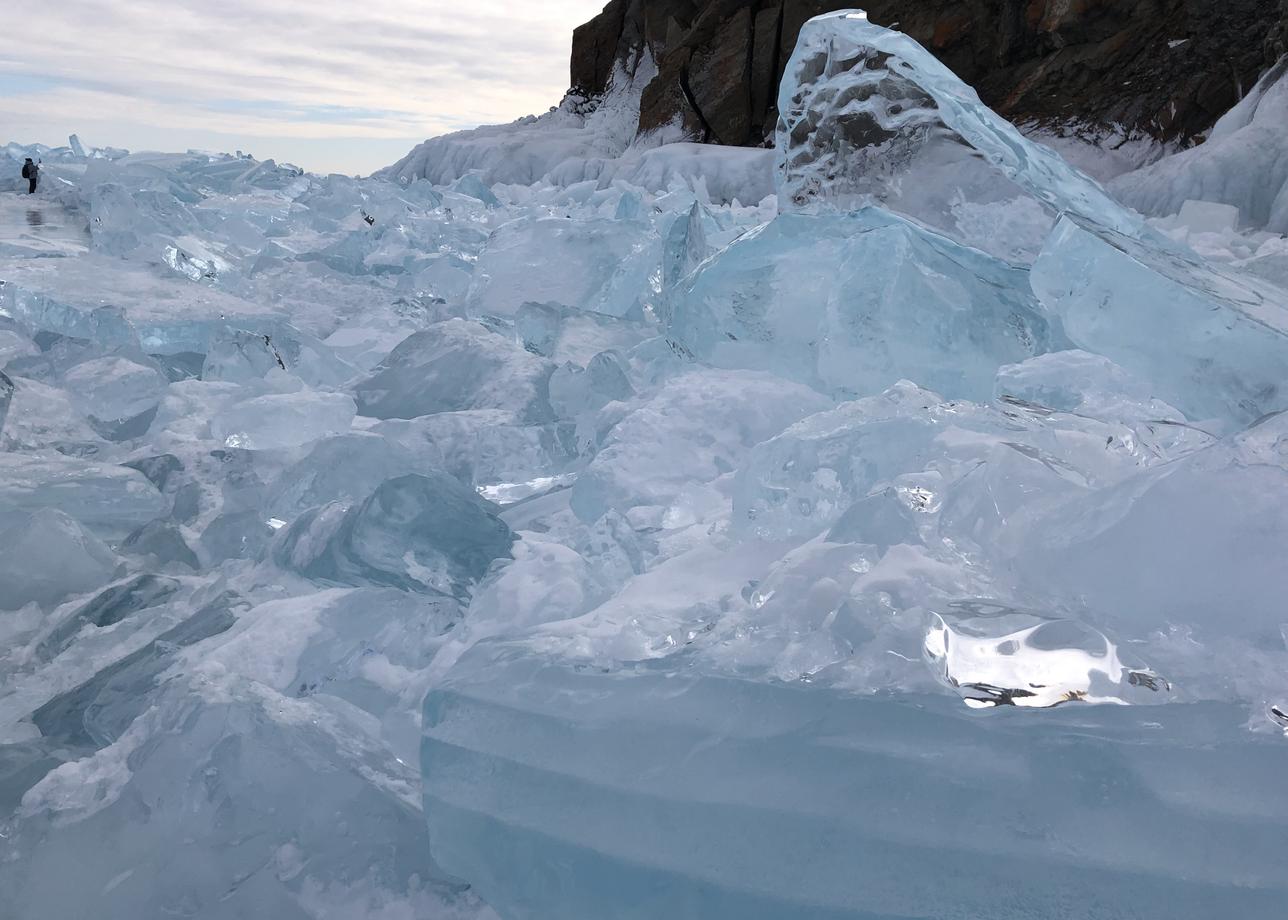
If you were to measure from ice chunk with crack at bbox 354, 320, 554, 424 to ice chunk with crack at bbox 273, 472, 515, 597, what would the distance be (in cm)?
62

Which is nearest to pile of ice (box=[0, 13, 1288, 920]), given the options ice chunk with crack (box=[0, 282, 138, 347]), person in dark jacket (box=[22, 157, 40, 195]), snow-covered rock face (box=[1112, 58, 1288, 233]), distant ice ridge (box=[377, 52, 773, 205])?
ice chunk with crack (box=[0, 282, 138, 347])

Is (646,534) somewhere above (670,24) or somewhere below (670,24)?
below

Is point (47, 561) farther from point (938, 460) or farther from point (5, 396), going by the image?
point (938, 460)

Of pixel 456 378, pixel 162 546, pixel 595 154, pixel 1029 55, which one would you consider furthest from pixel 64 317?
pixel 595 154

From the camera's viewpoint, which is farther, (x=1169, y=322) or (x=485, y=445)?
(x=485, y=445)

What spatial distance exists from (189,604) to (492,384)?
0.79m

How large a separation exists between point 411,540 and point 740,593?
48 centimetres

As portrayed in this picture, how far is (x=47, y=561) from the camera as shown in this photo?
135 cm

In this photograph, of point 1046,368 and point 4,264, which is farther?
point 4,264

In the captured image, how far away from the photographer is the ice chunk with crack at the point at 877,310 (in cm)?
147

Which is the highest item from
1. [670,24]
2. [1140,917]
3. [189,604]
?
[670,24]

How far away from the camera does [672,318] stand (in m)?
1.82

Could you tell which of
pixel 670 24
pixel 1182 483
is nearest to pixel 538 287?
pixel 1182 483

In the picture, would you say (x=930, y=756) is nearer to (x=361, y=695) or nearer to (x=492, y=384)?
(x=361, y=695)
